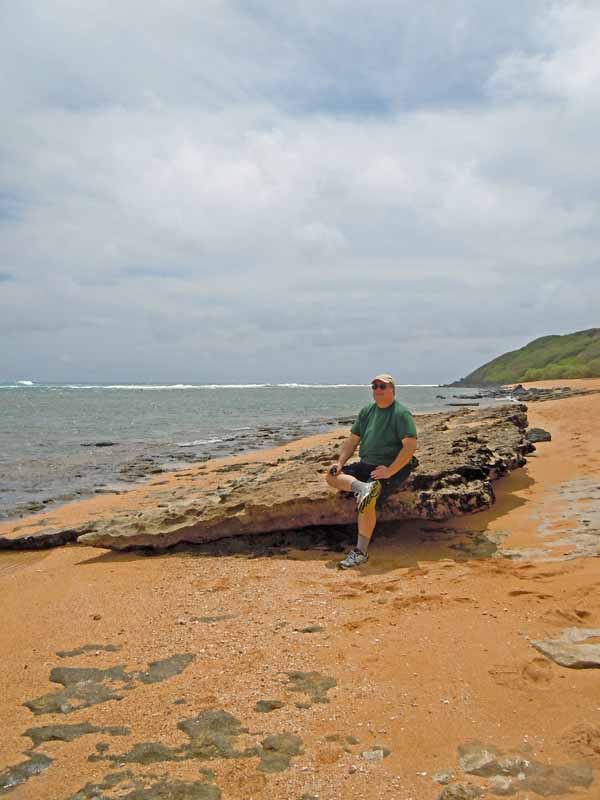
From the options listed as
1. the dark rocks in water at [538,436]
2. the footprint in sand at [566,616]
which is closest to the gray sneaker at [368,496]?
the footprint in sand at [566,616]

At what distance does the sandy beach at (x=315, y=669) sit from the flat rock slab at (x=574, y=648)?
3.4 inches

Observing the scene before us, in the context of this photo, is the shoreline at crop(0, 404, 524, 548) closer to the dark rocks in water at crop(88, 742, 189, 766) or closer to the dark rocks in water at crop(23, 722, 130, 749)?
the dark rocks in water at crop(23, 722, 130, 749)

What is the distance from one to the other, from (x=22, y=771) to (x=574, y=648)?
3569 millimetres

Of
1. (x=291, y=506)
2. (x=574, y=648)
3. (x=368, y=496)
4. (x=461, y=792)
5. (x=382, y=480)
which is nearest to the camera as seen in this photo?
(x=461, y=792)

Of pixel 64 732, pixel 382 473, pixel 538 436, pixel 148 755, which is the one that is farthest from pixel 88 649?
pixel 538 436

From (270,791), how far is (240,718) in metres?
0.68

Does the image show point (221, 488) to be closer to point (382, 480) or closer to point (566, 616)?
point (382, 480)

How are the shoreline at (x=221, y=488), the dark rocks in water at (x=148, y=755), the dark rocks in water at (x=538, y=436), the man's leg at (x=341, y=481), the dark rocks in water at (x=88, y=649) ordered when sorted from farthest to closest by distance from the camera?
the dark rocks in water at (x=538, y=436) → the shoreline at (x=221, y=488) → the man's leg at (x=341, y=481) → the dark rocks in water at (x=88, y=649) → the dark rocks in water at (x=148, y=755)

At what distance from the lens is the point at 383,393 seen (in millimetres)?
7070

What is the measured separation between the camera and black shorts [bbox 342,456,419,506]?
23.1 ft

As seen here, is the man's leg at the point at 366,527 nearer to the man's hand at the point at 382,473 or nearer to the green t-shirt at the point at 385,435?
the man's hand at the point at 382,473

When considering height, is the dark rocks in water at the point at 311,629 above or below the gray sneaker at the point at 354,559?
below

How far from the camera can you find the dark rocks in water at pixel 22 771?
9.84 ft

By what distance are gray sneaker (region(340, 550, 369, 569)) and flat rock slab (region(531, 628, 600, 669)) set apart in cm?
249
